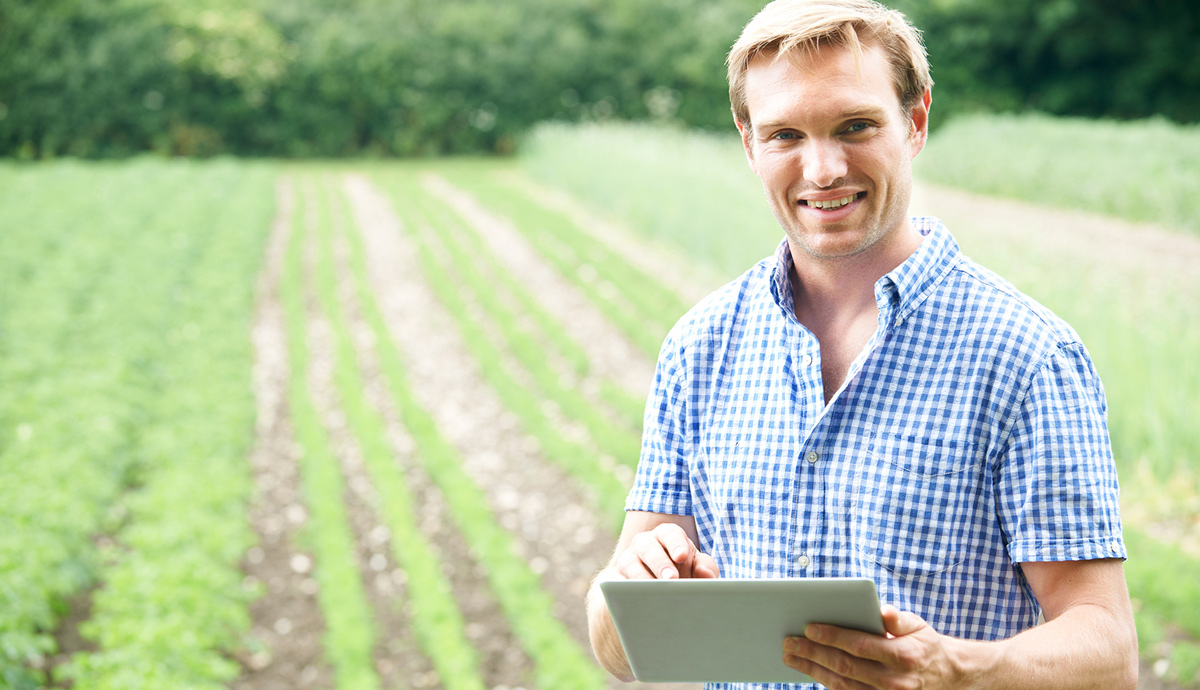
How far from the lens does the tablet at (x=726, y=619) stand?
4.10 ft

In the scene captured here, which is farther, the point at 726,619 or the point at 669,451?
the point at 669,451

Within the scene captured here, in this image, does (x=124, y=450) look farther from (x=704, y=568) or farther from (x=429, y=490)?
(x=704, y=568)

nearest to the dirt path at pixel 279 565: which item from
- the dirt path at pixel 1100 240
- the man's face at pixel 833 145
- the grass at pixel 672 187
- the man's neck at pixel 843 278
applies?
the man's neck at pixel 843 278

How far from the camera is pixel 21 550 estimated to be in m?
4.30

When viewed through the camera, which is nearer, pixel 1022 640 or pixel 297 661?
pixel 1022 640

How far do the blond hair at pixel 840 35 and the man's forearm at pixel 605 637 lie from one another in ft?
2.70

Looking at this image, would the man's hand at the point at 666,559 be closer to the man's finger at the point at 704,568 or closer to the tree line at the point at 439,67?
the man's finger at the point at 704,568

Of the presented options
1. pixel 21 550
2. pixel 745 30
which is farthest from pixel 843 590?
pixel 21 550

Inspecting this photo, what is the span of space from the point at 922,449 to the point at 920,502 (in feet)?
0.25

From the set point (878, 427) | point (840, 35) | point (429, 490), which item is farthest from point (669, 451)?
point (429, 490)

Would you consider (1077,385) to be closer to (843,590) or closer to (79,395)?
(843,590)

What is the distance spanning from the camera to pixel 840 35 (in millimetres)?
1465

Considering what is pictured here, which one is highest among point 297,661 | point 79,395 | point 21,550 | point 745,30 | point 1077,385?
point 745,30

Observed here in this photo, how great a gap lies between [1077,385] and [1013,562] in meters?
0.26
